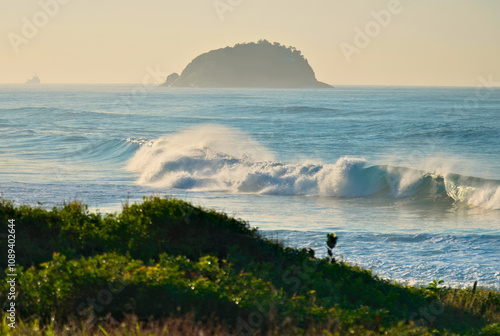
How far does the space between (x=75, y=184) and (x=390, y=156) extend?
21.5 metres

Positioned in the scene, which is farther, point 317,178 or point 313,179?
point 317,178

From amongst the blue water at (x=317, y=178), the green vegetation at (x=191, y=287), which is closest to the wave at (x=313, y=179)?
the blue water at (x=317, y=178)

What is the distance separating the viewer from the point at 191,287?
298 inches

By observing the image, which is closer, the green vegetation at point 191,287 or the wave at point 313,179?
the green vegetation at point 191,287

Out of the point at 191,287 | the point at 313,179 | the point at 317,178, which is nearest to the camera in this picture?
the point at 191,287

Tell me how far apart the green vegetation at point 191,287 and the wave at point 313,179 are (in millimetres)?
15790

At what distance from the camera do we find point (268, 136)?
5016cm

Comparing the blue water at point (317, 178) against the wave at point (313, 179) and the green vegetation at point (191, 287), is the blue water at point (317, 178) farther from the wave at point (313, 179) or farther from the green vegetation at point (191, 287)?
the green vegetation at point (191, 287)

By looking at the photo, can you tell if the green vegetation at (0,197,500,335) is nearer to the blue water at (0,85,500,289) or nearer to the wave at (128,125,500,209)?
the blue water at (0,85,500,289)

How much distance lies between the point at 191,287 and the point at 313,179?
20858 mm

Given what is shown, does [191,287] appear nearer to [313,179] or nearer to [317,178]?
[313,179]

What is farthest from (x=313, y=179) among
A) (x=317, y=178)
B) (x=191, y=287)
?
(x=191, y=287)

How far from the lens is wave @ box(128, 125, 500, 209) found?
1049 inches

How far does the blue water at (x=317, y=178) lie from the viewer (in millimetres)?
15625
